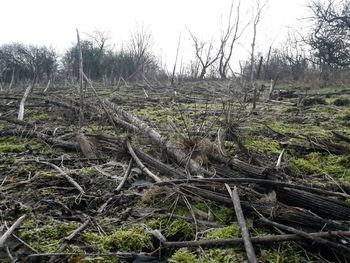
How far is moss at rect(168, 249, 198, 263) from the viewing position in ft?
4.83

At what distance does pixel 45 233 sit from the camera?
5.64ft

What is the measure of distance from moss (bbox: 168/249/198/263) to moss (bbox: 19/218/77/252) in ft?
2.20

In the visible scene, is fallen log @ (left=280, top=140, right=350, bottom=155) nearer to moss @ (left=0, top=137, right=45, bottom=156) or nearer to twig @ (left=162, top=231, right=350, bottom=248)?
twig @ (left=162, top=231, right=350, bottom=248)

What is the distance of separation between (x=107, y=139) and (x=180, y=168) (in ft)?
4.51

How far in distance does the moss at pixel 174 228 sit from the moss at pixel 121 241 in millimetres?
122

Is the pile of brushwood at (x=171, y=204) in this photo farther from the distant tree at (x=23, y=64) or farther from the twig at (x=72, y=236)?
the distant tree at (x=23, y=64)

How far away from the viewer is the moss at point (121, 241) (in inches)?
63.5

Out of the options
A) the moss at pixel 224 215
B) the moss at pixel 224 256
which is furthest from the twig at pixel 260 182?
the moss at pixel 224 256

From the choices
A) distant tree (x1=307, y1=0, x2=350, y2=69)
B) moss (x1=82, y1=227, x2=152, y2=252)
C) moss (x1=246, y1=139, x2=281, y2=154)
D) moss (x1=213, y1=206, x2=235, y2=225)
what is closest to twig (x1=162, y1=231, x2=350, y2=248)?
moss (x1=82, y1=227, x2=152, y2=252)

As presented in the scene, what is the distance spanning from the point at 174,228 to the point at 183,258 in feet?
1.04

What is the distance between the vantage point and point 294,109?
733 centimetres

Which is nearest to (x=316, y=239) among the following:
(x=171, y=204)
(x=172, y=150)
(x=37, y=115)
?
(x=171, y=204)

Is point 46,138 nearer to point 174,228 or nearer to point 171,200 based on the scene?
point 171,200

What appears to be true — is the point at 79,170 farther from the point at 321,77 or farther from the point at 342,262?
the point at 321,77
